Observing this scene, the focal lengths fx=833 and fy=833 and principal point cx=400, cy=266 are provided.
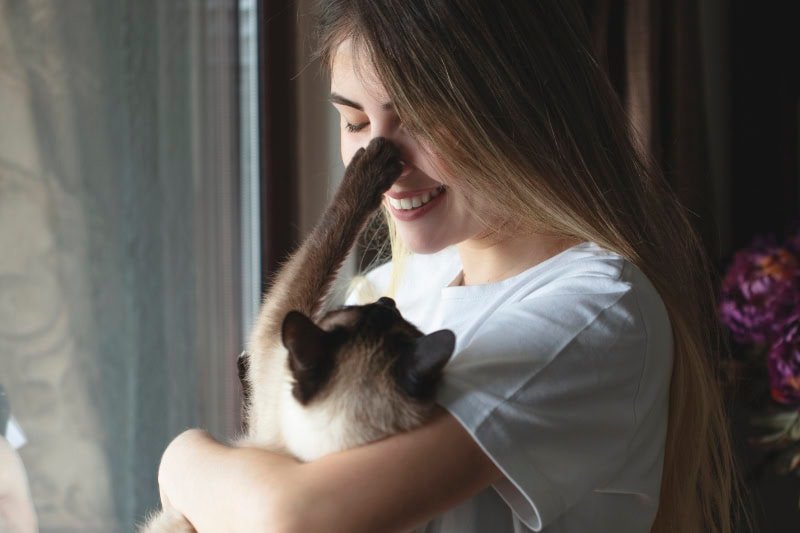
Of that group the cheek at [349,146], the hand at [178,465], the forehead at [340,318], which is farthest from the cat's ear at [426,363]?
the cheek at [349,146]

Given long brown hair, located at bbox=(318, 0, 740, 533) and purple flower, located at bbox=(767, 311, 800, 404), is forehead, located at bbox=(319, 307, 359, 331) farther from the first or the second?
purple flower, located at bbox=(767, 311, 800, 404)

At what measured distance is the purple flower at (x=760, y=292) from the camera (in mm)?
1861

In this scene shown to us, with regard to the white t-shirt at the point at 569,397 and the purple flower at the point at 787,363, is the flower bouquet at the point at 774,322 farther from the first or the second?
the white t-shirt at the point at 569,397

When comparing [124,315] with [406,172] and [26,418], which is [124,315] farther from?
[406,172]

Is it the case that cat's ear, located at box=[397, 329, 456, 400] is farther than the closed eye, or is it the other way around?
the closed eye

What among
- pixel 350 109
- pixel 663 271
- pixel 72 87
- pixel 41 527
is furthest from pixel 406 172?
pixel 41 527

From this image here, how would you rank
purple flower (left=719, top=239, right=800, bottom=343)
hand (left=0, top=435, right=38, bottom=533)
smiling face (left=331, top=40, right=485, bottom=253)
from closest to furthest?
smiling face (left=331, top=40, right=485, bottom=253)
hand (left=0, top=435, right=38, bottom=533)
purple flower (left=719, top=239, right=800, bottom=343)

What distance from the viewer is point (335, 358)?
0.79 metres

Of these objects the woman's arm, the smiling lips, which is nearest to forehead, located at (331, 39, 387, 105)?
the smiling lips

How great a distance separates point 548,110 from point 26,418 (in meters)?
0.90

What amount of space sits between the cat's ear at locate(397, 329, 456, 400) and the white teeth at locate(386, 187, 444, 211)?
0.97 feet

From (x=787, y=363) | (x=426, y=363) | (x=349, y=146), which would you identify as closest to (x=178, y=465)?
(x=426, y=363)

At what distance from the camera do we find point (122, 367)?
1.44 m

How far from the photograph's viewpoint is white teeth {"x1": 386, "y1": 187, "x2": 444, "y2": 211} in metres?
1.00
